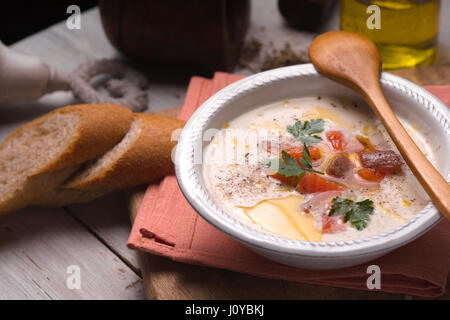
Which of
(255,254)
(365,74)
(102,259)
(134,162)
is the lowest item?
(102,259)

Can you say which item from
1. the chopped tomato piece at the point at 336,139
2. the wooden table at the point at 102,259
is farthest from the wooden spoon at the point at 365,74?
the wooden table at the point at 102,259

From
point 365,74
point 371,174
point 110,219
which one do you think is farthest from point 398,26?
point 110,219

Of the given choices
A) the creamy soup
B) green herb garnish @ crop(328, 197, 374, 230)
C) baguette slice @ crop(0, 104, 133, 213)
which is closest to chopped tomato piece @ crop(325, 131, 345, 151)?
the creamy soup

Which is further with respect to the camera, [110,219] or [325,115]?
[110,219]

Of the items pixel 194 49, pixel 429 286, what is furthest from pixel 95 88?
pixel 429 286

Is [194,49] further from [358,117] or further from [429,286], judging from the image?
[429,286]

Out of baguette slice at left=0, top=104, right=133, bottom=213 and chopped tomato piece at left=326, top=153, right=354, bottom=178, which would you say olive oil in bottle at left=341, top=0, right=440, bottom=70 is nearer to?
chopped tomato piece at left=326, top=153, right=354, bottom=178

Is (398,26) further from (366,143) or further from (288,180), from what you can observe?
(288,180)
